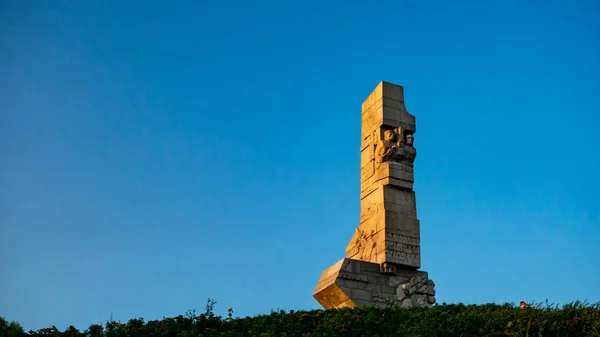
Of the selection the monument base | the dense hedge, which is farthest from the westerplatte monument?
the dense hedge

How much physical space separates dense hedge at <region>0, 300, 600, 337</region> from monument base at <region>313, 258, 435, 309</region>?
359 centimetres

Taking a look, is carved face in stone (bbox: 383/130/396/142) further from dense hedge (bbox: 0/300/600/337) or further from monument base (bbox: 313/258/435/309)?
dense hedge (bbox: 0/300/600/337)

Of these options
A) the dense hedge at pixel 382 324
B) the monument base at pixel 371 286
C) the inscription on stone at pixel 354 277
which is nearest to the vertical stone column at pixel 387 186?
the monument base at pixel 371 286

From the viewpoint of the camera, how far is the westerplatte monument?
18111mm

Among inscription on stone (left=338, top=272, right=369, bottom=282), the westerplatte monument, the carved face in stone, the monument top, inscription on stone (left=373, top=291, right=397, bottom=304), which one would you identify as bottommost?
inscription on stone (left=373, top=291, right=397, bottom=304)

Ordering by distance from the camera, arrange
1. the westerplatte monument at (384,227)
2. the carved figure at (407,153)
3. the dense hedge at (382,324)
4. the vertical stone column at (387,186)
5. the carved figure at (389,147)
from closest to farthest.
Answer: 1. the dense hedge at (382,324)
2. the westerplatte monument at (384,227)
3. the vertical stone column at (387,186)
4. the carved figure at (389,147)
5. the carved figure at (407,153)

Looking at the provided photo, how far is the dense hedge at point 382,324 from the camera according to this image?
12.9 meters

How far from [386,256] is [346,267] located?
1083 millimetres

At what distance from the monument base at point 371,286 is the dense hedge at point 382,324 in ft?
11.8

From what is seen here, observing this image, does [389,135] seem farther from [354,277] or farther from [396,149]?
[354,277]

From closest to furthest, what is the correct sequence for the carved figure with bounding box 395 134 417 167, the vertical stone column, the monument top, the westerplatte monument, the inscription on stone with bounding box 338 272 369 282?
the inscription on stone with bounding box 338 272 369 282, the westerplatte monument, the vertical stone column, the carved figure with bounding box 395 134 417 167, the monument top

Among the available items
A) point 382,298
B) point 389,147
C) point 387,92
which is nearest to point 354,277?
point 382,298

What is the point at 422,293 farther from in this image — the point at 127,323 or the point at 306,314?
the point at 127,323

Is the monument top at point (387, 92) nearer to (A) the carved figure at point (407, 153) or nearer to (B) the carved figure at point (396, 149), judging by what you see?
(B) the carved figure at point (396, 149)
